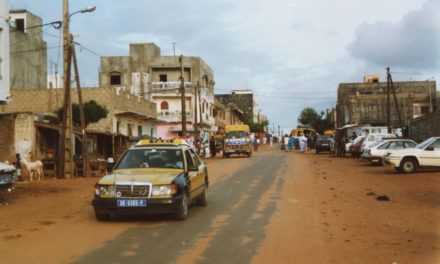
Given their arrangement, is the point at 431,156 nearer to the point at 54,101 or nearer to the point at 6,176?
the point at 6,176

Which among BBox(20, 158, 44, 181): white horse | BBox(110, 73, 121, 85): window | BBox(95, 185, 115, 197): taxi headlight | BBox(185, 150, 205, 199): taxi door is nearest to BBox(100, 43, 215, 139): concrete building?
BBox(110, 73, 121, 85): window

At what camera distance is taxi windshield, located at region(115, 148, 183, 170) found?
40.5ft

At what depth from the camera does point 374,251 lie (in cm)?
812

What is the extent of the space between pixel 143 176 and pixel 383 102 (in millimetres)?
75047

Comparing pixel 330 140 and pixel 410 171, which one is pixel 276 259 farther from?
pixel 330 140

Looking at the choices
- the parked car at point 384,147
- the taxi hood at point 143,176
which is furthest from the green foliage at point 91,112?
the taxi hood at point 143,176

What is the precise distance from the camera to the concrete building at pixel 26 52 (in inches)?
1956

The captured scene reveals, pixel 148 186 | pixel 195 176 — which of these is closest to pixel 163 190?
pixel 148 186

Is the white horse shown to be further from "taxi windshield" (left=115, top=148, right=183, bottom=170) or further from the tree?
the tree

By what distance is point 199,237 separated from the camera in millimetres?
9336

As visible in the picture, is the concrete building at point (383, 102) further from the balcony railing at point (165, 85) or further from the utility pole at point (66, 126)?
the utility pole at point (66, 126)

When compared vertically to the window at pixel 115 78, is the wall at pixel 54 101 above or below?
below

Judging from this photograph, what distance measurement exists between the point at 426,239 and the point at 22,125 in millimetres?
21742

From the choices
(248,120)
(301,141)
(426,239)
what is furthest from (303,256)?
(248,120)
